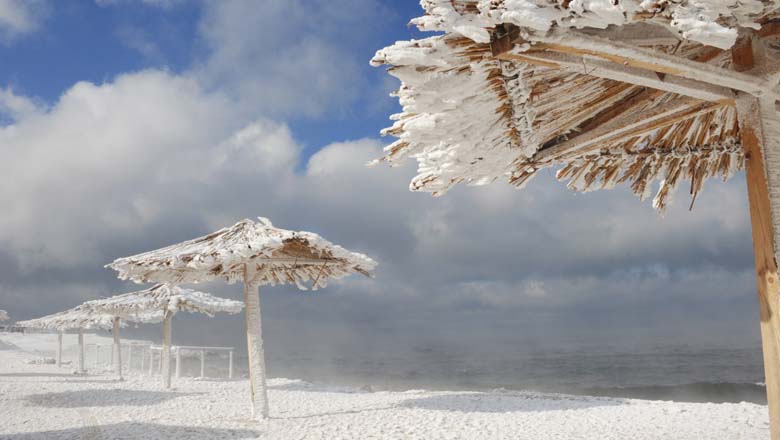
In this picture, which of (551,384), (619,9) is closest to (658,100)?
(619,9)

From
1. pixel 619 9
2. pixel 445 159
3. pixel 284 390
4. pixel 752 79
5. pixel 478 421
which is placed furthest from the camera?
pixel 284 390

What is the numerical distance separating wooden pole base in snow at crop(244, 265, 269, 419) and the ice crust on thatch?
5.93 m

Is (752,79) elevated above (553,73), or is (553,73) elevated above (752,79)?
(553,73)

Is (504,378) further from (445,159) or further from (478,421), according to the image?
(445,159)

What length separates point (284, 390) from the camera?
37.2ft

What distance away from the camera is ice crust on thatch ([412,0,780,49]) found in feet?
5.94

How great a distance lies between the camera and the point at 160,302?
44.8ft

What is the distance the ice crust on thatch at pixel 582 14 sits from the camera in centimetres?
181

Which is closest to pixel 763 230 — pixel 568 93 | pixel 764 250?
pixel 764 250

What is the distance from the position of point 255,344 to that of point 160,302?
7842mm

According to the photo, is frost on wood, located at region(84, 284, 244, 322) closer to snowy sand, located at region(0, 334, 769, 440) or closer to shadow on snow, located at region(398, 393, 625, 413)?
snowy sand, located at region(0, 334, 769, 440)

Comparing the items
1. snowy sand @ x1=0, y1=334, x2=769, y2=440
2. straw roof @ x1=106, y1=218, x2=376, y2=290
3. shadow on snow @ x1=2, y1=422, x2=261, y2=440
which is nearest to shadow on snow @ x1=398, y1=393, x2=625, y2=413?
snowy sand @ x1=0, y1=334, x2=769, y2=440

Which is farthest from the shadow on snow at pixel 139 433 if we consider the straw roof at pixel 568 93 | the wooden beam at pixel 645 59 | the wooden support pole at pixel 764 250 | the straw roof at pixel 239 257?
the wooden beam at pixel 645 59

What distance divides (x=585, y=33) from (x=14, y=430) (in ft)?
27.2
